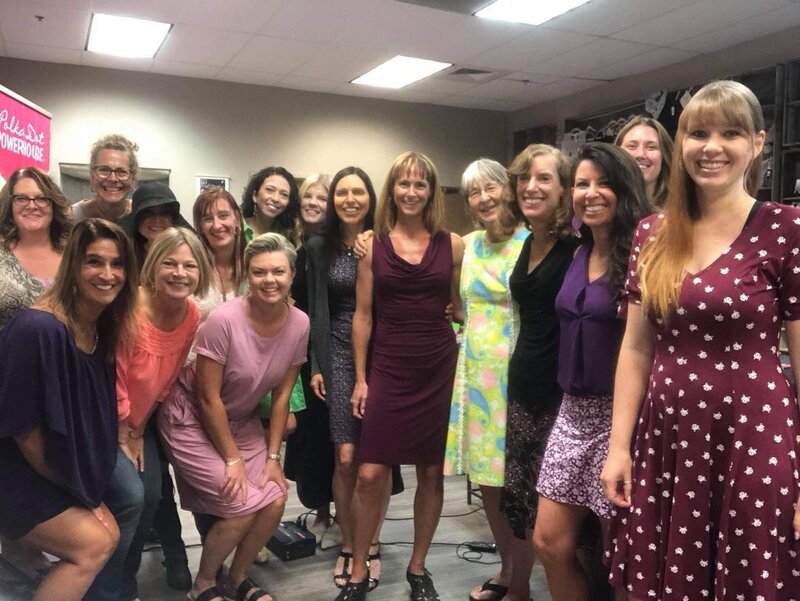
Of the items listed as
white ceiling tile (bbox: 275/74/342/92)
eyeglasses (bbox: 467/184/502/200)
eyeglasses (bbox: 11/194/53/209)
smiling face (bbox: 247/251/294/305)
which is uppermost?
white ceiling tile (bbox: 275/74/342/92)

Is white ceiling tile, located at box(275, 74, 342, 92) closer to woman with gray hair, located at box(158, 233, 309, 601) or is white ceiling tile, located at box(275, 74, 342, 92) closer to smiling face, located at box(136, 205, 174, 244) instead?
smiling face, located at box(136, 205, 174, 244)

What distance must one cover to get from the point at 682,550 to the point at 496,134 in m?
6.75

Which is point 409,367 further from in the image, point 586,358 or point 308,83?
point 308,83

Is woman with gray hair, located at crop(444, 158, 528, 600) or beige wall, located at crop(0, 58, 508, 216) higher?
beige wall, located at crop(0, 58, 508, 216)

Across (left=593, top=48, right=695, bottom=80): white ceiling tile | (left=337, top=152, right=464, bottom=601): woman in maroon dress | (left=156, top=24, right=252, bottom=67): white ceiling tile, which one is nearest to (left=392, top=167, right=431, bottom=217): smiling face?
(left=337, top=152, right=464, bottom=601): woman in maroon dress

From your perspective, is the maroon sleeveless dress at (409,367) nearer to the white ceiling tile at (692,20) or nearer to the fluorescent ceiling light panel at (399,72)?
the white ceiling tile at (692,20)

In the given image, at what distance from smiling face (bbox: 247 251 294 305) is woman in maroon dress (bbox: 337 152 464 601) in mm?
301

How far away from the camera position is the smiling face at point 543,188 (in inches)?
82.4

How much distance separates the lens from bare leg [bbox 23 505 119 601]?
1.80 metres

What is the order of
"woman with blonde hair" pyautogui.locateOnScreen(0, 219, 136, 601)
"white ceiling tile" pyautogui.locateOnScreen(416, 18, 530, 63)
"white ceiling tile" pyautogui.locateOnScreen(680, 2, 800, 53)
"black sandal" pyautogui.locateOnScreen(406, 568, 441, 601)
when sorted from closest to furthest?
"woman with blonde hair" pyautogui.locateOnScreen(0, 219, 136, 601) < "black sandal" pyautogui.locateOnScreen(406, 568, 441, 601) < "white ceiling tile" pyautogui.locateOnScreen(680, 2, 800, 53) < "white ceiling tile" pyautogui.locateOnScreen(416, 18, 530, 63)

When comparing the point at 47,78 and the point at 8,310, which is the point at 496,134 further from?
the point at 8,310

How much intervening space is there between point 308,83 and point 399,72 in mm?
955

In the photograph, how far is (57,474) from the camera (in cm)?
178

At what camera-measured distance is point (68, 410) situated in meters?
1.77
